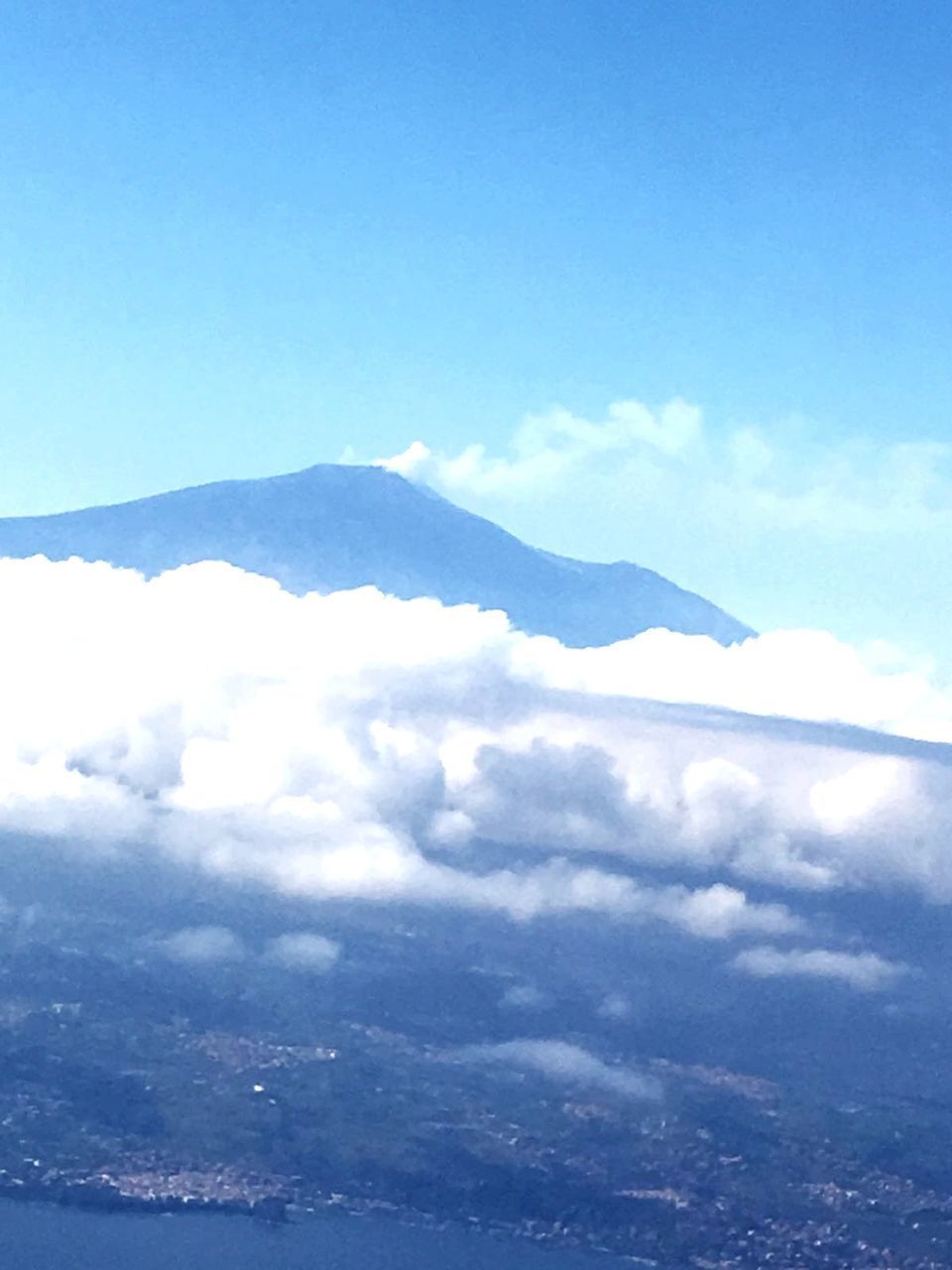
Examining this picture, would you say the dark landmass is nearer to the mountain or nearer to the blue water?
the blue water

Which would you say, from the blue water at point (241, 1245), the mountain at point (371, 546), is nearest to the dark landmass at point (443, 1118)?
the blue water at point (241, 1245)

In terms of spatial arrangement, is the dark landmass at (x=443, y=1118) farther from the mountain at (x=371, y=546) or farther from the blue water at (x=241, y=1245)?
the mountain at (x=371, y=546)

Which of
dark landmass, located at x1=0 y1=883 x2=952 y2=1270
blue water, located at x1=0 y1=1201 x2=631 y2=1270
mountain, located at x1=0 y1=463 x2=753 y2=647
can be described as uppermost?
mountain, located at x1=0 y1=463 x2=753 y2=647

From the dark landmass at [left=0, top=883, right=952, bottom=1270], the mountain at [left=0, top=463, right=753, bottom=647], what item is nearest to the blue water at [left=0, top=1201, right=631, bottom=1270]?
the dark landmass at [left=0, top=883, right=952, bottom=1270]

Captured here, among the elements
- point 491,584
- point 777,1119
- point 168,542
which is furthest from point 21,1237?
point 491,584

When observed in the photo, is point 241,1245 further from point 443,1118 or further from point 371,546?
point 371,546

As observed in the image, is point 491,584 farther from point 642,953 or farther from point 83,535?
point 642,953

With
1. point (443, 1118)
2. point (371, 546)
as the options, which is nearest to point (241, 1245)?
point (443, 1118)
